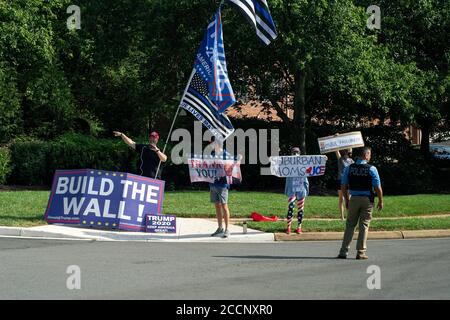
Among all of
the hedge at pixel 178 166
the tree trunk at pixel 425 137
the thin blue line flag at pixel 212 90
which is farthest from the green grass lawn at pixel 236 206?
the tree trunk at pixel 425 137

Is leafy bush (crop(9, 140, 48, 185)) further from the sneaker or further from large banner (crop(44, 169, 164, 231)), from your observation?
the sneaker

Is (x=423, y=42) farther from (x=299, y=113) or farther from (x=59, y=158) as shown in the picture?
(x=59, y=158)

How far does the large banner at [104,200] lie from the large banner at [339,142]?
12.2 feet

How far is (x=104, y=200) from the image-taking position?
14.7 m

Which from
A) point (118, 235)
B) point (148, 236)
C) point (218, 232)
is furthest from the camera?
point (218, 232)

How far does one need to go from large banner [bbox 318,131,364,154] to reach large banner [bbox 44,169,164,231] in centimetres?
372

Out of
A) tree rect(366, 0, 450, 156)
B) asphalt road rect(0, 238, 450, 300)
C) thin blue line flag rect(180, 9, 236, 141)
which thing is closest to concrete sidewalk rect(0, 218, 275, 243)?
asphalt road rect(0, 238, 450, 300)

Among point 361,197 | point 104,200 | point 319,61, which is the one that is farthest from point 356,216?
point 319,61

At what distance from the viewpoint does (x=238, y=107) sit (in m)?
27.6

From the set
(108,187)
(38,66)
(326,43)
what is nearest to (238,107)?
(326,43)

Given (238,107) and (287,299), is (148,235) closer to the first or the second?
(287,299)

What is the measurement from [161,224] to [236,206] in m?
4.81

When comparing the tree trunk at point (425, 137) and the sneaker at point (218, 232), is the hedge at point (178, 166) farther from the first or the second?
the sneaker at point (218, 232)

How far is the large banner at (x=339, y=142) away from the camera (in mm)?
16172
